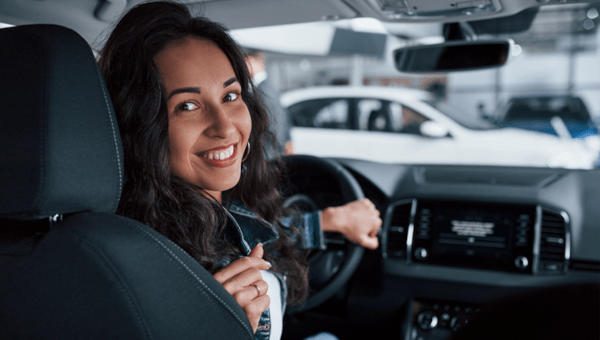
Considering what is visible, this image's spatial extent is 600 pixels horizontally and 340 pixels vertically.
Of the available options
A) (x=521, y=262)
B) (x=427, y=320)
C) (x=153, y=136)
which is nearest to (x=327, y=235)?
(x=427, y=320)

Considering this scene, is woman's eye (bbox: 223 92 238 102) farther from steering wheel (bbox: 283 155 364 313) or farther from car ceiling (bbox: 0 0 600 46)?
steering wheel (bbox: 283 155 364 313)

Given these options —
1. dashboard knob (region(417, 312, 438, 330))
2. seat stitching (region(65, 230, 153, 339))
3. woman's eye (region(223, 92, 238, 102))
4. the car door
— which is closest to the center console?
dashboard knob (region(417, 312, 438, 330))

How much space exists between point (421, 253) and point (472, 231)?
0.80 ft

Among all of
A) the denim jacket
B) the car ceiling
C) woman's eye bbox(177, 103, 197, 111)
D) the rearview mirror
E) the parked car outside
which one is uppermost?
the car ceiling

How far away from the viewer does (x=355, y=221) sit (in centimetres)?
206

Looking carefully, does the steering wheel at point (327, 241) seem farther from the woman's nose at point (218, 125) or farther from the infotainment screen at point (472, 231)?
the woman's nose at point (218, 125)

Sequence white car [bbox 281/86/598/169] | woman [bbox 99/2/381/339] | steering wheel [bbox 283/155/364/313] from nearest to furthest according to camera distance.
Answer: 1. woman [bbox 99/2/381/339]
2. steering wheel [bbox 283/155/364/313]
3. white car [bbox 281/86/598/169]

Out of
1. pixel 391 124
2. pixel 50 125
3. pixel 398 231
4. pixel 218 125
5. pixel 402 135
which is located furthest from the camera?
pixel 391 124

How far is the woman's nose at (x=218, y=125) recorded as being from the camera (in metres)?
1.41

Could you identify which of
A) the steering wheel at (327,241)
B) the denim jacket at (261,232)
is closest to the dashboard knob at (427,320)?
the steering wheel at (327,241)

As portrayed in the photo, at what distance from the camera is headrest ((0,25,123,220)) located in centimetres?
92

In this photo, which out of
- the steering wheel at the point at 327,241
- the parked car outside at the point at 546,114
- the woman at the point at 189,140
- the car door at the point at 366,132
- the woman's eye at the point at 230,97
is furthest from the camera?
the parked car outside at the point at 546,114

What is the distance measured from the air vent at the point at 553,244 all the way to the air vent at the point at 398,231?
1.84 feet

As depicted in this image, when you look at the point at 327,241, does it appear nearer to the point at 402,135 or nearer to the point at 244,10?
the point at 244,10
